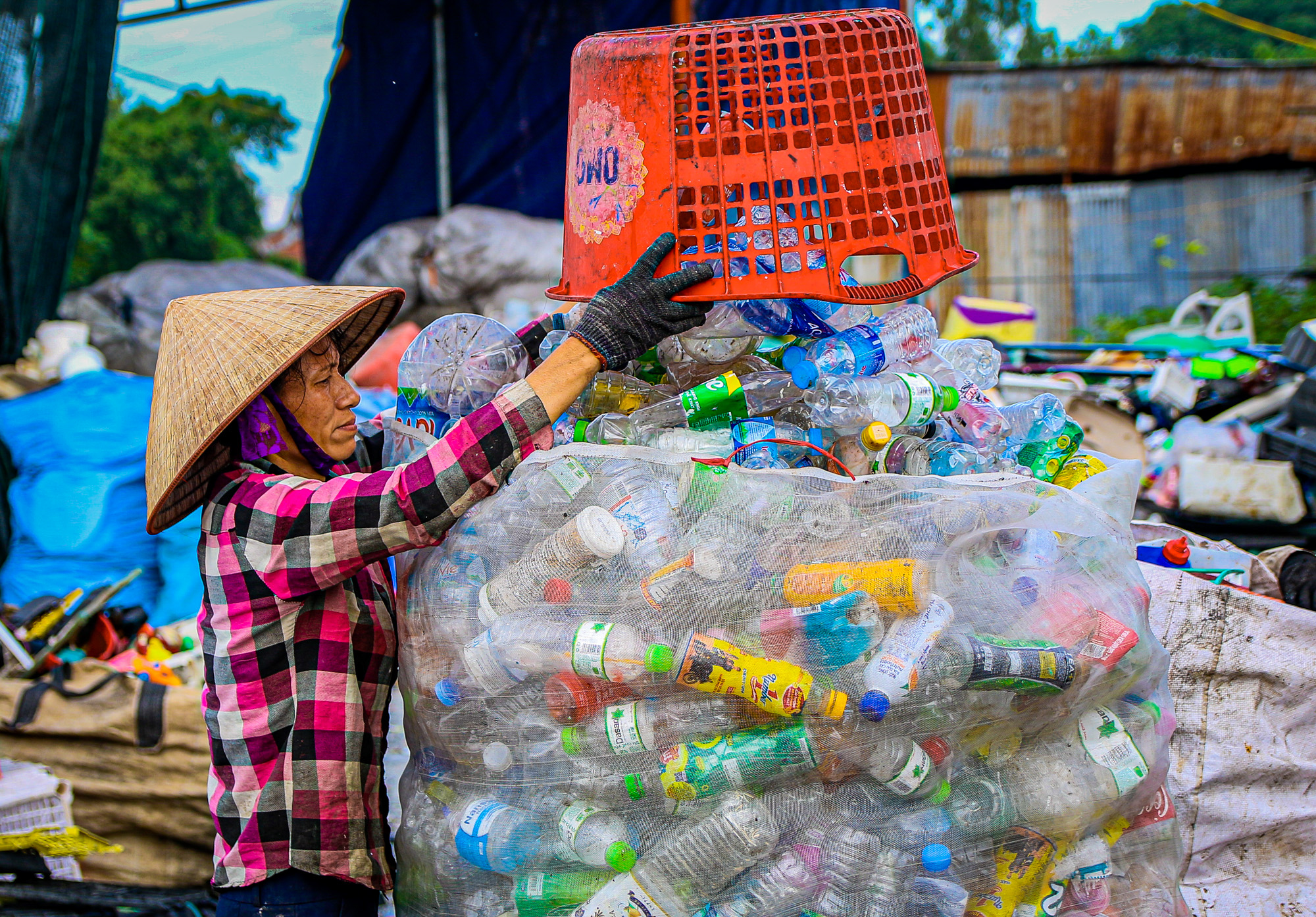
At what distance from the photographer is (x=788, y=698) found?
1.54 meters

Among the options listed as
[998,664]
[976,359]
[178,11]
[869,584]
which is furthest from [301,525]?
[178,11]

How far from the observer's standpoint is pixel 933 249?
1.95 metres

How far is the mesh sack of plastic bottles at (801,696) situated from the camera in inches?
61.7

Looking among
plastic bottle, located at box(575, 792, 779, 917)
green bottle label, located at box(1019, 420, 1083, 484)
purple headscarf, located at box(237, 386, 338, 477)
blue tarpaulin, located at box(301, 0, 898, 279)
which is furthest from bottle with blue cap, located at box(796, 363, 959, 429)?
blue tarpaulin, located at box(301, 0, 898, 279)

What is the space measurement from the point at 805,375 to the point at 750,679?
730 mm

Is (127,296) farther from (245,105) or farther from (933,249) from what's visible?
(245,105)

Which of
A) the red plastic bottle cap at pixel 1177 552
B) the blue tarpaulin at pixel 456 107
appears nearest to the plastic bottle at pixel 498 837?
the red plastic bottle cap at pixel 1177 552

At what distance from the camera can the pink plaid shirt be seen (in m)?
1.65

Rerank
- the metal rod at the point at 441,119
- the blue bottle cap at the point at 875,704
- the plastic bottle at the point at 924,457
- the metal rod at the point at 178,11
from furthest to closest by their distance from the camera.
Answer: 1. the metal rod at the point at 441,119
2. the metal rod at the point at 178,11
3. the plastic bottle at the point at 924,457
4. the blue bottle cap at the point at 875,704

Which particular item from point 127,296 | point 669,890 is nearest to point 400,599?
point 669,890

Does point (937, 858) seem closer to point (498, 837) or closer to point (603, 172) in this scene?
point (498, 837)

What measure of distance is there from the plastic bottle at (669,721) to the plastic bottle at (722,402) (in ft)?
2.01

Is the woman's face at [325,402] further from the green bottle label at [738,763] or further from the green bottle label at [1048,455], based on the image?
the green bottle label at [1048,455]

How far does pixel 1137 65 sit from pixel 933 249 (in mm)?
14434
